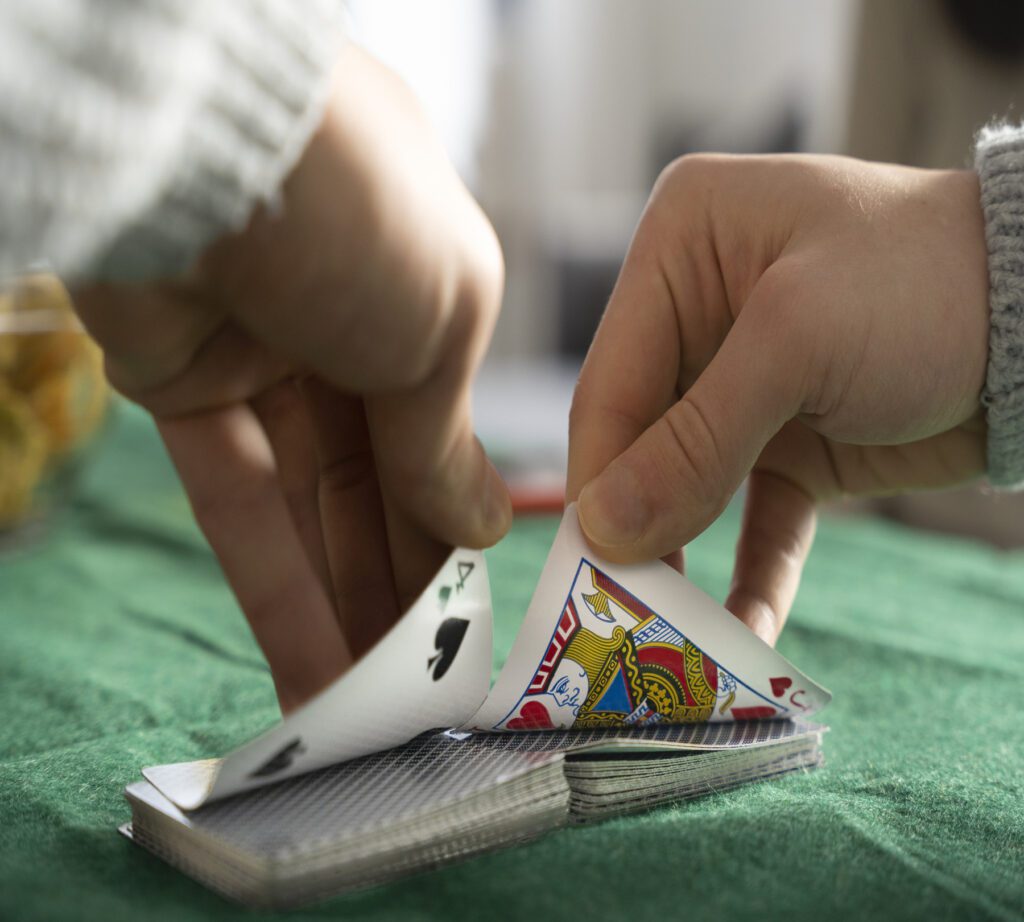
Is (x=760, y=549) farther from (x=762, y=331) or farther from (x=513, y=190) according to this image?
(x=513, y=190)

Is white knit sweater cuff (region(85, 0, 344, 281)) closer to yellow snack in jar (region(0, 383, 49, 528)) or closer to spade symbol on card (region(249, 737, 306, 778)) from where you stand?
spade symbol on card (region(249, 737, 306, 778))

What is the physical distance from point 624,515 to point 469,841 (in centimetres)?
22

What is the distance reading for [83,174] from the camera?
15.4 inches

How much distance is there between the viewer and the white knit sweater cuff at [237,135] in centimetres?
43

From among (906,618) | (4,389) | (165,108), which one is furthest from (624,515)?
(4,389)

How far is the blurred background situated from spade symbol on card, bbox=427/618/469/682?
2541 millimetres

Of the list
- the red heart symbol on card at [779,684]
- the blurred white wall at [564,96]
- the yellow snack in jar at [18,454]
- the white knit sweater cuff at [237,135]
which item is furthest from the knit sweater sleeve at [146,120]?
the blurred white wall at [564,96]

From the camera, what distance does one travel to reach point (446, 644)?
0.64 metres

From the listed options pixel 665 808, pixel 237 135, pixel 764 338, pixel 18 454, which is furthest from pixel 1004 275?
pixel 18 454

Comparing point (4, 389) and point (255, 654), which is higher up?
point (4, 389)

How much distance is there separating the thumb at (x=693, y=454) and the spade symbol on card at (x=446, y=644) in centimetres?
11

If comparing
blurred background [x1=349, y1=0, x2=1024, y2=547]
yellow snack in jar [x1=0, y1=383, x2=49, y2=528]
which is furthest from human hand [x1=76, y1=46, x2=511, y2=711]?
blurred background [x1=349, y1=0, x2=1024, y2=547]

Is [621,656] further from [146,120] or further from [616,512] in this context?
[146,120]

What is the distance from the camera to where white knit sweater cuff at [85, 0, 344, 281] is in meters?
0.43
